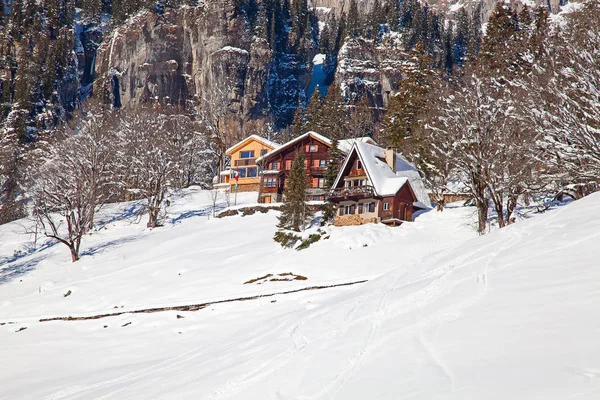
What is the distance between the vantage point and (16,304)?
33.0 m

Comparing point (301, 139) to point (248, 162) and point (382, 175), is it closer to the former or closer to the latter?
point (248, 162)

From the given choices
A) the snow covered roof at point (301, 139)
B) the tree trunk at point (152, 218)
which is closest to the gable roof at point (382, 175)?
the snow covered roof at point (301, 139)

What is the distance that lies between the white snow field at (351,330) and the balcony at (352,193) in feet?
39.9

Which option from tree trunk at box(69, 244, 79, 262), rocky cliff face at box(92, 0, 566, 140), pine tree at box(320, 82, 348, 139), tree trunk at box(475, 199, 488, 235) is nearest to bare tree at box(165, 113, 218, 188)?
pine tree at box(320, 82, 348, 139)

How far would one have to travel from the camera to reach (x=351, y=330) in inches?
481

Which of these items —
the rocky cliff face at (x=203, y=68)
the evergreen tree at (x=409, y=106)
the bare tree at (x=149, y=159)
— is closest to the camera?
the bare tree at (x=149, y=159)

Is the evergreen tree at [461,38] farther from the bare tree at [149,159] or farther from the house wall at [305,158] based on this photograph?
the bare tree at [149,159]

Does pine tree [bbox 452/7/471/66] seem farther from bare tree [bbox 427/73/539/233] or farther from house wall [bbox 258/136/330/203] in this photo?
bare tree [bbox 427/73/539/233]

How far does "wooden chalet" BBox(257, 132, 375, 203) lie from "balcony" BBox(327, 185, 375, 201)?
14.7 m

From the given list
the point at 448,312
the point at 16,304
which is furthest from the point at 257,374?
the point at 16,304

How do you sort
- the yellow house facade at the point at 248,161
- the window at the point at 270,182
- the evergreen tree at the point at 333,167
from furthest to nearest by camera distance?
1. the yellow house facade at the point at 248,161
2. the window at the point at 270,182
3. the evergreen tree at the point at 333,167

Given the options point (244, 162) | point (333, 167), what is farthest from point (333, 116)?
point (333, 167)

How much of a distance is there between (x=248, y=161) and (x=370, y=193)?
95.8ft

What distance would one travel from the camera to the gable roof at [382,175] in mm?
45594
